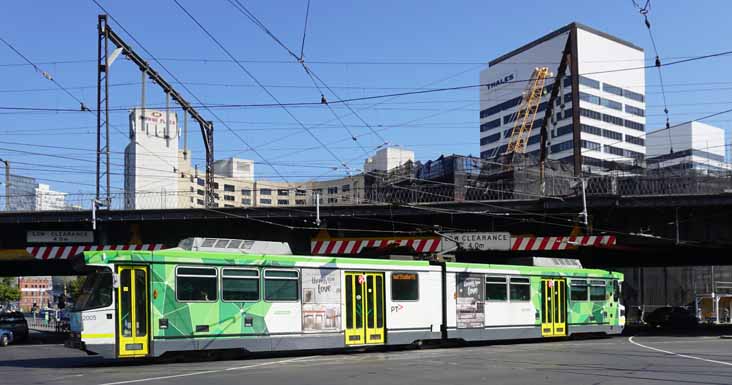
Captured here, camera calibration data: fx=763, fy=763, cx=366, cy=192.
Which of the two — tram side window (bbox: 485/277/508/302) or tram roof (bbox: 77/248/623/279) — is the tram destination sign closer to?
tram roof (bbox: 77/248/623/279)

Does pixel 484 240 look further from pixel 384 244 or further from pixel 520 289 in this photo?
pixel 520 289

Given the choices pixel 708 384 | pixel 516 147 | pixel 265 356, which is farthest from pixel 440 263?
pixel 516 147

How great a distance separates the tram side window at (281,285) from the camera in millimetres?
20156

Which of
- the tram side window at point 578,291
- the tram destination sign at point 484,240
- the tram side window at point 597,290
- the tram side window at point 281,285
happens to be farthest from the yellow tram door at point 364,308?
the tram side window at point 597,290

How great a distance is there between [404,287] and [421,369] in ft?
22.3

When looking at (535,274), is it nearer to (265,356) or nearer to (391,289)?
(391,289)

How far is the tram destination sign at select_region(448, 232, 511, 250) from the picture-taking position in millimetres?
31250

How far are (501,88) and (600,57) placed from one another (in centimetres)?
1790

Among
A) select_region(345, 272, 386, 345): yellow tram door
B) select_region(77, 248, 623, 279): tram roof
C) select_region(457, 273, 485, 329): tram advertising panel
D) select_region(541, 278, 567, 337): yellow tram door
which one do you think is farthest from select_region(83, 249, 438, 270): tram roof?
select_region(541, 278, 567, 337): yellow tram door

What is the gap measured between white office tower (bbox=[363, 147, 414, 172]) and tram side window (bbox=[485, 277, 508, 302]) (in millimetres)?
74812

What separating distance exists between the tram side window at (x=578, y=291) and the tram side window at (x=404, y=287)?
7.78 m

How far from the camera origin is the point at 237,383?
528 inches

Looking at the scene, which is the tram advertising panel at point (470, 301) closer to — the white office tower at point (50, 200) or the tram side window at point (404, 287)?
the tram side window at point (404, 287)

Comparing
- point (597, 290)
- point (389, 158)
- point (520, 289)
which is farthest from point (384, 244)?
point (389, 158)
